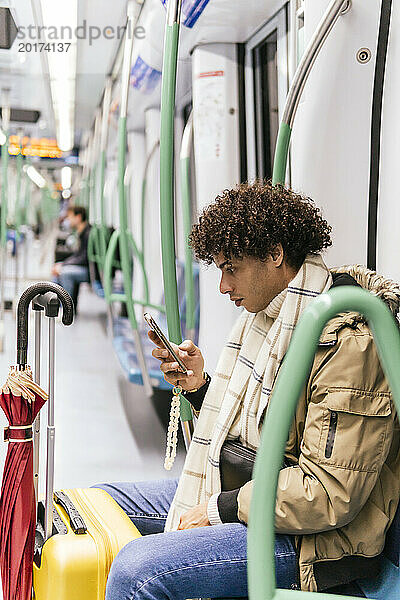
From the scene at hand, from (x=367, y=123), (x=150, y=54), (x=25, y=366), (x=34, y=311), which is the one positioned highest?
(x=150, y=54)

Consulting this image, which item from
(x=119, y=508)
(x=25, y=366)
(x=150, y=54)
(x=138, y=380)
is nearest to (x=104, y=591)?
(x=119, y=508)

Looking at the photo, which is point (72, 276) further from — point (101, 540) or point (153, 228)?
point (101, 540)

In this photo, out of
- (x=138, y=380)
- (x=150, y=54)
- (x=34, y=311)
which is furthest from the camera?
(x=138, y=380)

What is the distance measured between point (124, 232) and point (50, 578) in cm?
178

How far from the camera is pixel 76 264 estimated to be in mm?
7422

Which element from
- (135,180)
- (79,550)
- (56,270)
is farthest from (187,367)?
(135,180)

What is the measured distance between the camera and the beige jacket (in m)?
1.57

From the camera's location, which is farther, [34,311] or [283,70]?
[283,70]

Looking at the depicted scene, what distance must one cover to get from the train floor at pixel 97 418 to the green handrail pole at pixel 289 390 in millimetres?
1055

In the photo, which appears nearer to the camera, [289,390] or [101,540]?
[289,390]

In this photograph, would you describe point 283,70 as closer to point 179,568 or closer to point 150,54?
point 150,54

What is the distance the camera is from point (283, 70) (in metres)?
3.23

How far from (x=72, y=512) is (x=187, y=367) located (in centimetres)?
49

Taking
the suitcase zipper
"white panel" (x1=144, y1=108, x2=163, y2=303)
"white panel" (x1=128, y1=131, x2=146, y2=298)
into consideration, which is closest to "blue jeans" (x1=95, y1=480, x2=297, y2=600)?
the suitcase zipper
